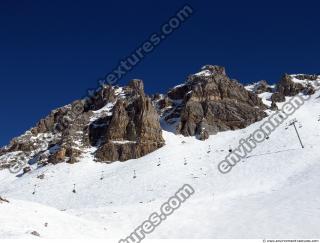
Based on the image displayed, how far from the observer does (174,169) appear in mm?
74312

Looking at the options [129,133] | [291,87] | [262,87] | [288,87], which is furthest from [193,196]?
[262,87]

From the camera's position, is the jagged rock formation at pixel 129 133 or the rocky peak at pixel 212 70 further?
the rocky peak at pixel 212 70

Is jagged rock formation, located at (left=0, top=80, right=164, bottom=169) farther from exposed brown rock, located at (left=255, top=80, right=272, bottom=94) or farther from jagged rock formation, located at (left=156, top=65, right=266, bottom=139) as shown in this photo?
exposed brown rock, located at (left=255, top=80, right=272, bottom=94)

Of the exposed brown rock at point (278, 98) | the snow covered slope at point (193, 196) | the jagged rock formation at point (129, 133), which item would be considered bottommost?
the snow covered slope at point (193, 196)

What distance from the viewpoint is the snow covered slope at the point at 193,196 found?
103ft

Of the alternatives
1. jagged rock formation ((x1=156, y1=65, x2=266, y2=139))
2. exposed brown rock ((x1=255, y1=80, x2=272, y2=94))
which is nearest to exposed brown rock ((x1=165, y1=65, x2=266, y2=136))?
jagged rock formation ((x1=156, y1=65, x2=266, y2=139))

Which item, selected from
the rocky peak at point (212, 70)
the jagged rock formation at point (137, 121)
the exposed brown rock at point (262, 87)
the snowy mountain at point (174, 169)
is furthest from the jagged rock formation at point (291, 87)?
the rocky peak at point (212, 70)

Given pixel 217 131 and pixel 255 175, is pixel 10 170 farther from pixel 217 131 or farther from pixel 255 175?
pixel 255 175

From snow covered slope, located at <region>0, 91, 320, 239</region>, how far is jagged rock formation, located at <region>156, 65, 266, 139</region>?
4.28m

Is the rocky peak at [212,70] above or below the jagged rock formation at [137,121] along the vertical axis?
above

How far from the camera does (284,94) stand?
129 meters

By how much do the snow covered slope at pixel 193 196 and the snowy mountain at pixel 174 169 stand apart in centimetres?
18

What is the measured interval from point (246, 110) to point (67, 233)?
273ft

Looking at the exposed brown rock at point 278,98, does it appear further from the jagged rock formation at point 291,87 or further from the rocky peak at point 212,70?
the rocky peak at point 212,70
